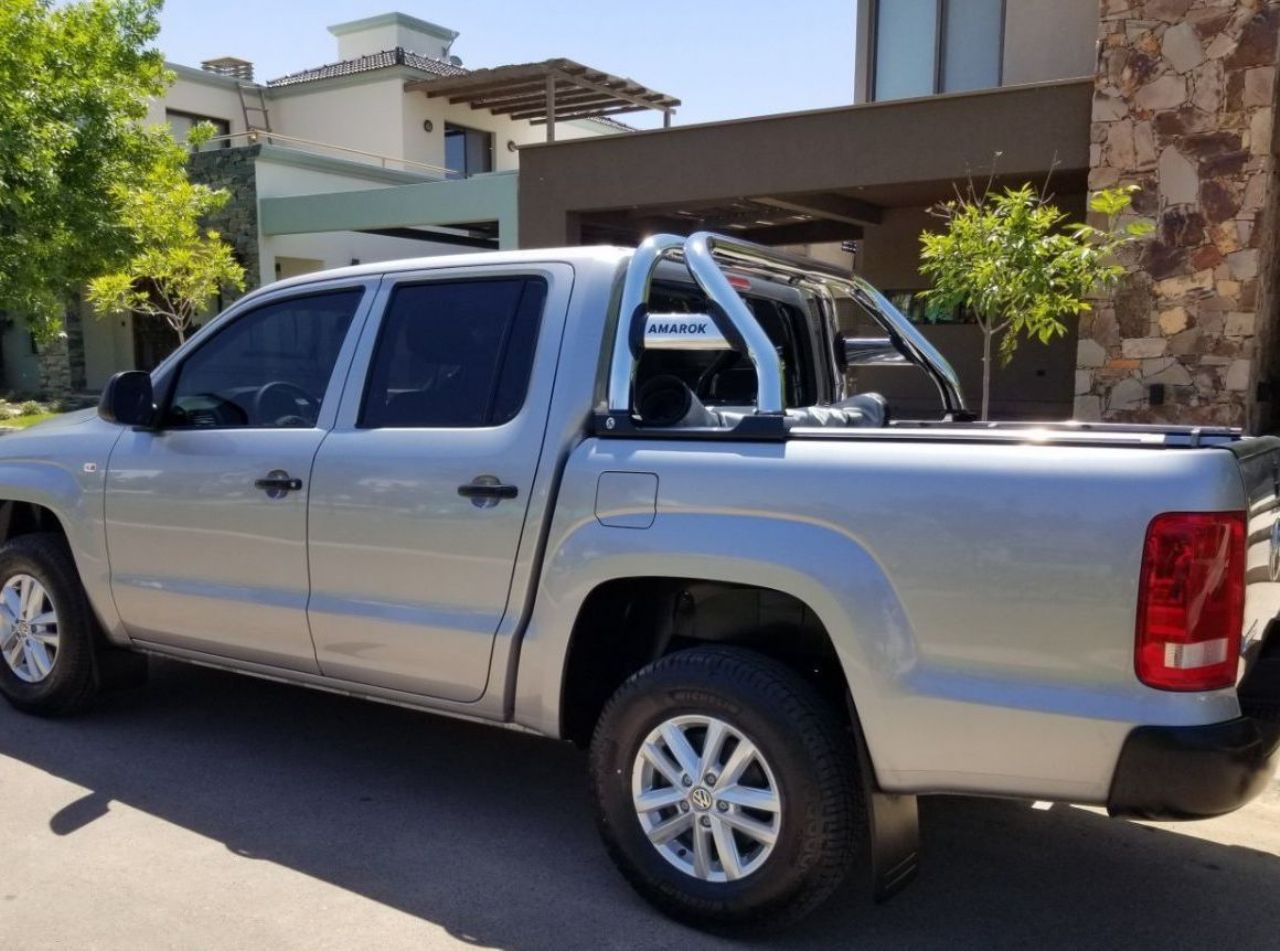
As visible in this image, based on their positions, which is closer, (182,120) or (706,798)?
(706,798)

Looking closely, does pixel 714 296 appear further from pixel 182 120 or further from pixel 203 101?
pixel 203 101

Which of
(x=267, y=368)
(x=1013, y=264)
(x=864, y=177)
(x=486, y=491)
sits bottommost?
(x=486, y=491)

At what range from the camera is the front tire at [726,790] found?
2.95m

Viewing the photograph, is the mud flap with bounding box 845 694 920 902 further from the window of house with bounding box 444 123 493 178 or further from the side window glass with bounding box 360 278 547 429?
the window of house with bounding box 444 123 493 178

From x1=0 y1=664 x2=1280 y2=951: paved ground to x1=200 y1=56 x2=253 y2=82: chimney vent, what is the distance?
30.9 m

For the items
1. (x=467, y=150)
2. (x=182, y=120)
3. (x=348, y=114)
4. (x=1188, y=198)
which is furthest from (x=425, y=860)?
(x=182, y=120)

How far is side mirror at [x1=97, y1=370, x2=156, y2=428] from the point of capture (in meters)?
4.36

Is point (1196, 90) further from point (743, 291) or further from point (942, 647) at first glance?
point (942, 647)

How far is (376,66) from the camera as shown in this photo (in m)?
28.1

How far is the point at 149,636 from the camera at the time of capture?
4566 mm

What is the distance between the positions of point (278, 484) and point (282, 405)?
1.32 ft

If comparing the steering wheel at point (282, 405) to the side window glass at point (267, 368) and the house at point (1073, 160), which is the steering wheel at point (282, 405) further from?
the house at point (1073, 160)

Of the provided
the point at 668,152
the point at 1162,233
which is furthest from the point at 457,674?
the point at 668,152

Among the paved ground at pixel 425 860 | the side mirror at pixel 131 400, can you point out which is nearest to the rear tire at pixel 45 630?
the paved ground at pixel 425 860
